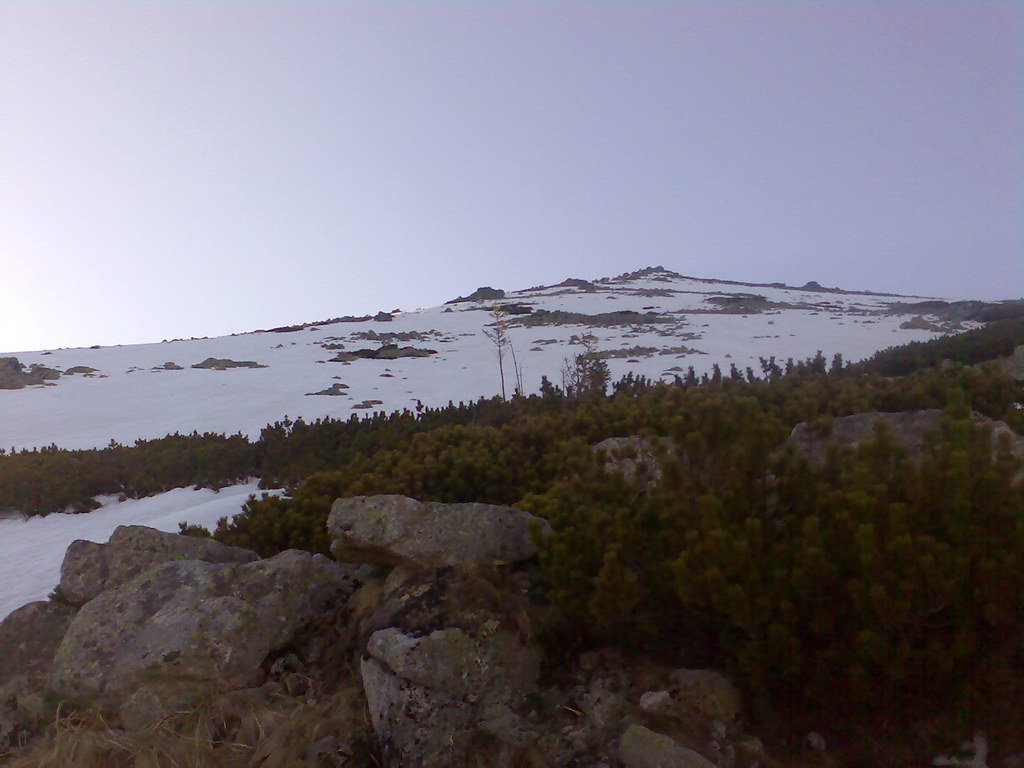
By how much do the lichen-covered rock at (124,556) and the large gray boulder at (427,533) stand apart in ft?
4.22

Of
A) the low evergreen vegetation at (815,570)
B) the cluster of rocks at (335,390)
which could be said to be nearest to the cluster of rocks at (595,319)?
the cluster of rocks at (335,390)

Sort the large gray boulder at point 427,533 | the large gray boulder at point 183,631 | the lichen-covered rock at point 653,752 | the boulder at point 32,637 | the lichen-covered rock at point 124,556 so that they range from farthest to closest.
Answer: the lichen-covered rock at point 124,556 < the boulder at point 32,637 < the large gray boulder at point 427,533 < the large gray boulder at point 183,631 < the lichen-covered rock at point 653,752

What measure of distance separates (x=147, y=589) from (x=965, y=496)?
13.2 feet

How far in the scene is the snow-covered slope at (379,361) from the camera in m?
14.7

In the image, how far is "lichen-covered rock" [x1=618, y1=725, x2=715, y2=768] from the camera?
2131mm

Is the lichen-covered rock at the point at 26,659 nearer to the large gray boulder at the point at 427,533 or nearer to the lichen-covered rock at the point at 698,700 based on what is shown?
the large gray boulder at the point at 427,533

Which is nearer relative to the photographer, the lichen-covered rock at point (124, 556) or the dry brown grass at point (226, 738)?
the dry brown grass at point (226, 738)

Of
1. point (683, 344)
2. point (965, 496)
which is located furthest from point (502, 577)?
point (683, 344)

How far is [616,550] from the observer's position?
2.65 m

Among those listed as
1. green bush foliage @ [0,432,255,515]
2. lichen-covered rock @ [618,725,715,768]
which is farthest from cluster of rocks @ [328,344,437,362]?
lichen-covered rock @ [618,725,715,768]

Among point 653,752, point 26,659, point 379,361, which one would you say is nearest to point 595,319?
point 379,361

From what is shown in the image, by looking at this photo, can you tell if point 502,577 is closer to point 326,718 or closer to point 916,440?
point 326,718

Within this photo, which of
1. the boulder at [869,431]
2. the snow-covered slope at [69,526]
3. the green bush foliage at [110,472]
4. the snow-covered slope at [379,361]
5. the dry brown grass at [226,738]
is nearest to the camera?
the dry brown grass at [226,738]

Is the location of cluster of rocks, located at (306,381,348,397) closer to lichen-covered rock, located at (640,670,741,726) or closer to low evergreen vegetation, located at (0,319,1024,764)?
low evergreen vegetation, located at (0,319,1024,764)
